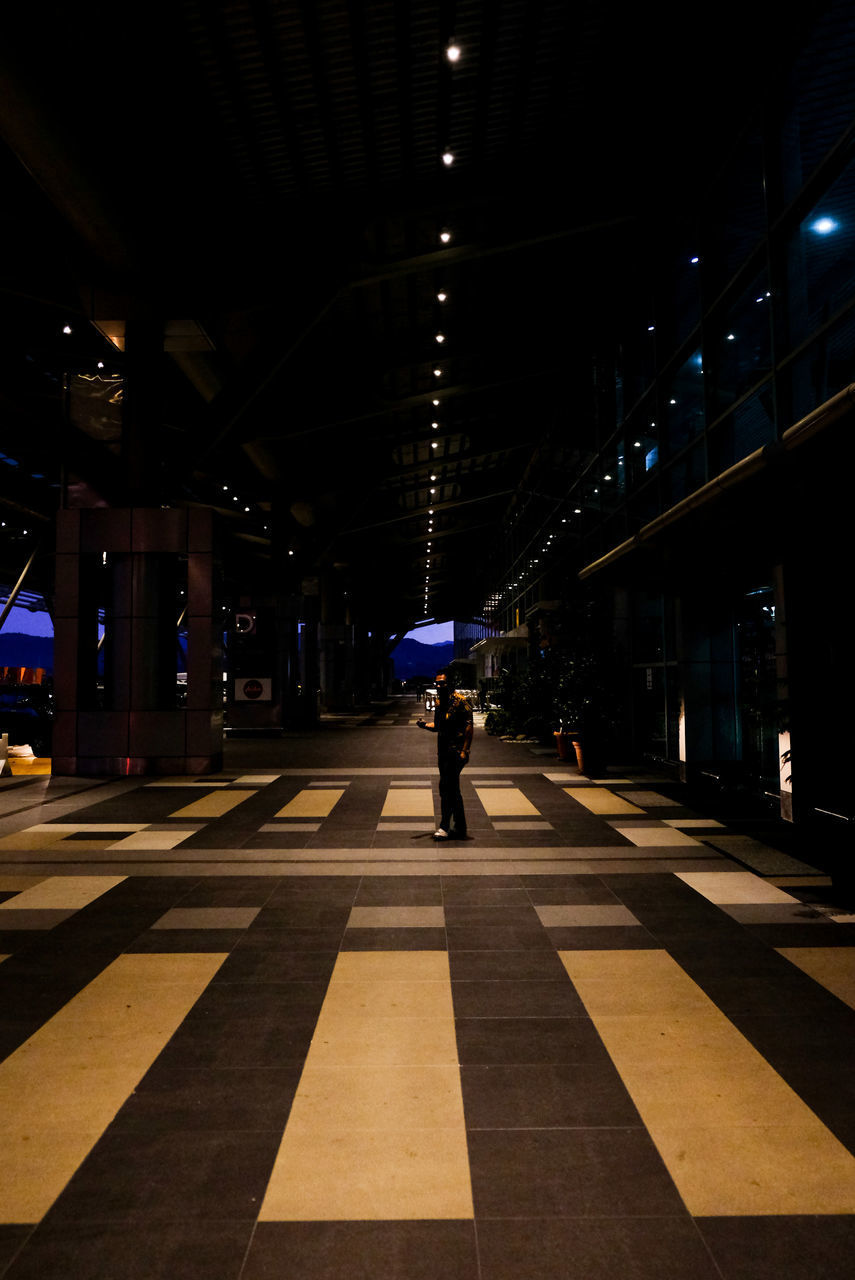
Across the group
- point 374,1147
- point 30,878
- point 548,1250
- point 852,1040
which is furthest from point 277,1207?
point 30,878

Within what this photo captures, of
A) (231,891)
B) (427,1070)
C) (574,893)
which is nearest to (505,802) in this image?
(574,893)

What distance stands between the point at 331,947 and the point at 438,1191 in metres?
2.72

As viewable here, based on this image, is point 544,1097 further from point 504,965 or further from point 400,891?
point 400,891

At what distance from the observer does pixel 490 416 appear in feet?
93.8

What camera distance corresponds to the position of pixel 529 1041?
3.91 meters

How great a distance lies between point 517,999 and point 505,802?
25.1 feet

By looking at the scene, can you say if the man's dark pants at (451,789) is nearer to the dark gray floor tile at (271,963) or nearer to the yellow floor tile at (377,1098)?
the dark gray floor tile at (271,963)

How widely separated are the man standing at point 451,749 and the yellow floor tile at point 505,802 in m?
1.69

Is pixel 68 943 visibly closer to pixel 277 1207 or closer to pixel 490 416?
pixel 277 1207

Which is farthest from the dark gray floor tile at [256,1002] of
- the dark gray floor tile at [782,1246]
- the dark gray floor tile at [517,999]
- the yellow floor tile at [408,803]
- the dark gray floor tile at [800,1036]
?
the yellow floor tile at [408,803]

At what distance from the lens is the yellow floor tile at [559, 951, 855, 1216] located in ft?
8.95

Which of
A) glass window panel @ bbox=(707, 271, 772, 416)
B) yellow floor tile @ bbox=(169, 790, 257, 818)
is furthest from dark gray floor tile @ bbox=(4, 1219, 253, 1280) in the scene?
glass window panel @ bbox=(707, 271, 772, 416)

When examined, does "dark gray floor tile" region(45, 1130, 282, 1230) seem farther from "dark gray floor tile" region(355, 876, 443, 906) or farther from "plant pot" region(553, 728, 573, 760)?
"plant pot" region(553, 728, 573, 760)

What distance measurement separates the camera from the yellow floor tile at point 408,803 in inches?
433
